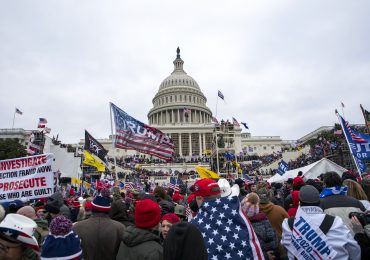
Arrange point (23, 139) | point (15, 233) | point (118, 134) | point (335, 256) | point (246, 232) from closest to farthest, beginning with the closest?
point (15, 233)
point (335, 256)
point (246, 232)
point (118, 134)
point (23, 139)

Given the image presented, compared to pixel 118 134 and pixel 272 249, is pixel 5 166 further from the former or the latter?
pixel 272 249

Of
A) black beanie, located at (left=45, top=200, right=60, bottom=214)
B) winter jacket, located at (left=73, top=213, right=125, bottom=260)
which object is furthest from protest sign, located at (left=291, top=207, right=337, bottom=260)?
black beanie, located at (left=45, top=200, right=60, bottom=214)

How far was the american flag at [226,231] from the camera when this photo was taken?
142 inches

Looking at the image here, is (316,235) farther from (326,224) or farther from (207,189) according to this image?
(207,189)

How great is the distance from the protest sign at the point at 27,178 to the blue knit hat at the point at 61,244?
5.57 metres

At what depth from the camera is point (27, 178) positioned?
8.15m

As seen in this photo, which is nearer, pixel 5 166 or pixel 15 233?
pixel 15 233

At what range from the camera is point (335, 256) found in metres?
3.48

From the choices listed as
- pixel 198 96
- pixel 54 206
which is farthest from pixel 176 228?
pixel 198 96

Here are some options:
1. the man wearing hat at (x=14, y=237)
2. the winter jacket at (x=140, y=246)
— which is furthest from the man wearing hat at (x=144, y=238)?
the man wearing hat at (x=14, y=237)

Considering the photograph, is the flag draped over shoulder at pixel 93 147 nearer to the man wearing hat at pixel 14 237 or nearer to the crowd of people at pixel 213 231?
the crowd of people at pixel 213 231

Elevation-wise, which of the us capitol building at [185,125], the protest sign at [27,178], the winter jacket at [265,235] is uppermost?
the us capitol building at [185,125]

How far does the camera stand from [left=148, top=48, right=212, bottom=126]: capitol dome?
102 m

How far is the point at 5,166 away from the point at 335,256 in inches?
309
